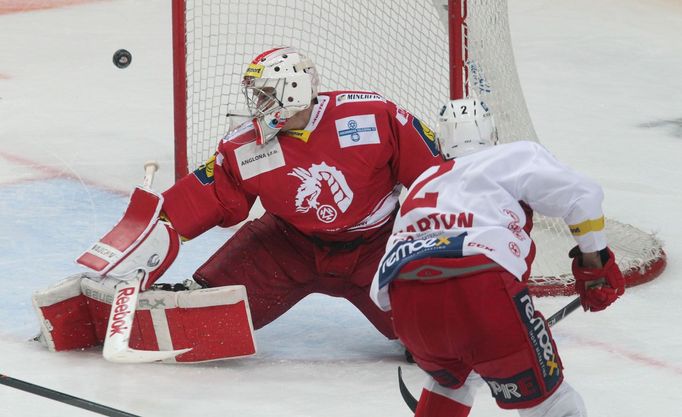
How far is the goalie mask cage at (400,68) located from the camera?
437 centimetres

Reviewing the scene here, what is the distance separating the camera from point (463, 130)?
3004mm

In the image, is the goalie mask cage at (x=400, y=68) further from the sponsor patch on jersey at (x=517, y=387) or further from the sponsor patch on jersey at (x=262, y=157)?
the sponsor patch on jersey at (x=517, y=387)

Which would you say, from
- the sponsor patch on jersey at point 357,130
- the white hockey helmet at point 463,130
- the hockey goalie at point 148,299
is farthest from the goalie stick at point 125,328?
the white hockey helmet at point 463,130

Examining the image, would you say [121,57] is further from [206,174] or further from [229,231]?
[206,174]

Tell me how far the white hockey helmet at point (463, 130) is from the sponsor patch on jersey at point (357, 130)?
664mm

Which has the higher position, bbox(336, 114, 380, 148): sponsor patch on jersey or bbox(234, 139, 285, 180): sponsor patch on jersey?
bbox(336, 114, 380, 148): sponsor patch on jersey

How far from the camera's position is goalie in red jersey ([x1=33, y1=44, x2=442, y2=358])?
372 centimetres

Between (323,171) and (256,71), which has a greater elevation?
(256,71)

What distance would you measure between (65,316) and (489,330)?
1453mm

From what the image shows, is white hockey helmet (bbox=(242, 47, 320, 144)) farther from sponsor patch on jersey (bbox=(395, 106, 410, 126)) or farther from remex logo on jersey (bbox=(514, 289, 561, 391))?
remex logo on jersey (bbox=(514, 289, 561, 391))

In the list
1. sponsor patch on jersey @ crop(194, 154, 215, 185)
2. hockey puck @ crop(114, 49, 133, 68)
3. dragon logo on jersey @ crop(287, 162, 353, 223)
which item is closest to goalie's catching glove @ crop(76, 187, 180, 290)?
sponsor patch on jersey @ crop(194, 154, 215, 185)

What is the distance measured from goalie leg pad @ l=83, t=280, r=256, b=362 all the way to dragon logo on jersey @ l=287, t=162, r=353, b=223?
0.98 ft

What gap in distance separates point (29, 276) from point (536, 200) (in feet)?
7.00

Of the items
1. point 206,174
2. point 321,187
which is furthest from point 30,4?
point 321,187
